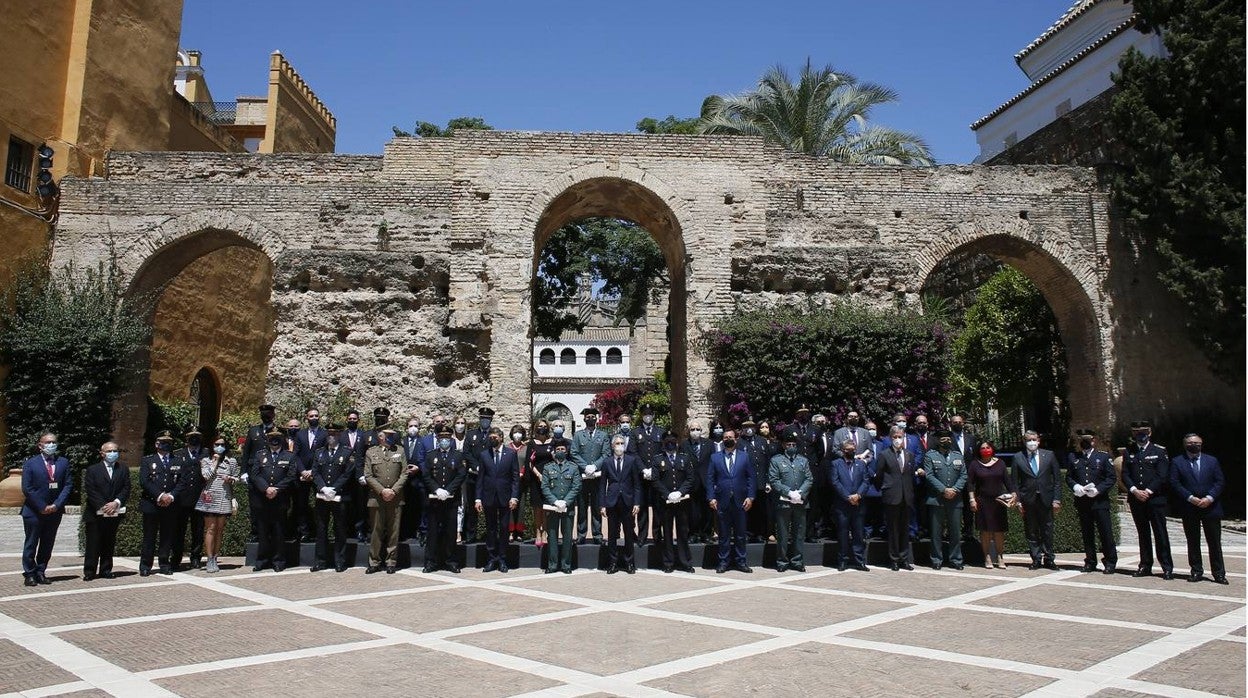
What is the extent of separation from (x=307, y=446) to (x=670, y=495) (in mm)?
4007

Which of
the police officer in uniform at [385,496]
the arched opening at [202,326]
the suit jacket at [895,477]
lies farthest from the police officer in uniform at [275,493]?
the arched opening at [202,326]

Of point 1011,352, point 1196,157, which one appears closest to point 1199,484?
point 1196,157

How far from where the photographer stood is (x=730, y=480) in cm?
909

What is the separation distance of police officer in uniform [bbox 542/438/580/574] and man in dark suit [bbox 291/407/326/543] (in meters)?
2.54

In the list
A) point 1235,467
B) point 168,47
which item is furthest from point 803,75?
point 168,47

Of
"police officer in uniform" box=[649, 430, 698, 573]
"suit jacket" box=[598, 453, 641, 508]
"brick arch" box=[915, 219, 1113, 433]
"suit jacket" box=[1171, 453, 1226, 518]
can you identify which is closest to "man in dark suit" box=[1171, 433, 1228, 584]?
"suit jacket" box=[1171, 453, 1226, 518]

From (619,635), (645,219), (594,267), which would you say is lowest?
(619,635)

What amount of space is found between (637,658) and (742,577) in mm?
3611

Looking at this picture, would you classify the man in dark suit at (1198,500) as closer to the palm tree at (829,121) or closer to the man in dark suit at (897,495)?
the man in dark suit at (897,495)

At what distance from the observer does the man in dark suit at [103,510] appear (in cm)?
822

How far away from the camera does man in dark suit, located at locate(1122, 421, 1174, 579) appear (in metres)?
8.42

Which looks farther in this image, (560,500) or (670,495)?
(670,495)

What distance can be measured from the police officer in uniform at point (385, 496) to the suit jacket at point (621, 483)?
6.96 ft

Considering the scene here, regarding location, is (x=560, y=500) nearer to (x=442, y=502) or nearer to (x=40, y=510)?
(x=442, y=502)
